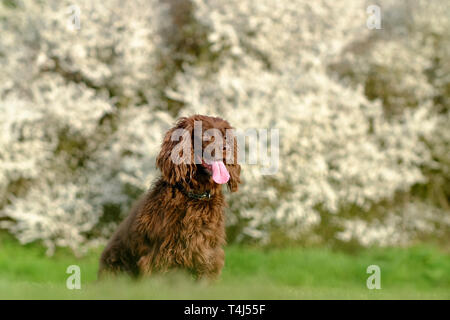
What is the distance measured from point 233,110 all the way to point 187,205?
4876mm

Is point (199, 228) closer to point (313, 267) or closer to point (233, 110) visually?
point (313, 267)

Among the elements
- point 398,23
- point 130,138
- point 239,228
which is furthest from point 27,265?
point 398,23

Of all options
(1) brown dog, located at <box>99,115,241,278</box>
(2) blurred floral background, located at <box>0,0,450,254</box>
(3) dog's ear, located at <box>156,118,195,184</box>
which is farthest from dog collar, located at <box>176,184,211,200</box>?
(2) blurred floral background, located at <box>0,0,450,254</box>

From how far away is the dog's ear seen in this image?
479 cm

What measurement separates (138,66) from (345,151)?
397cm

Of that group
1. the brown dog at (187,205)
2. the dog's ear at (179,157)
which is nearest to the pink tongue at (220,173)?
the brown dog at (187,205)

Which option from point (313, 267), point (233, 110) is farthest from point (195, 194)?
point (233, 110)

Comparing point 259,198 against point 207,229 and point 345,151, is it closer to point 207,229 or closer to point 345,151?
point 345,151

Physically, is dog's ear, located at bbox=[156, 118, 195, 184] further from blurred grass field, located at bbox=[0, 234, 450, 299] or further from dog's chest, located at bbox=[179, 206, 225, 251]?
blurred grass field, located at bbox=[0, 234, 450, 299]

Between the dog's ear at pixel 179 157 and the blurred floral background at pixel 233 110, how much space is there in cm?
449

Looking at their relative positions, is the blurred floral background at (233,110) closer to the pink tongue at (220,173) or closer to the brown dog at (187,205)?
the brown dog at (187,205)

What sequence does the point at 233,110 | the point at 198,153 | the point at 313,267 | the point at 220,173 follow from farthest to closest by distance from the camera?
the point at 233,110
the point at 313,267
the point at 198,153
the point at 220,173

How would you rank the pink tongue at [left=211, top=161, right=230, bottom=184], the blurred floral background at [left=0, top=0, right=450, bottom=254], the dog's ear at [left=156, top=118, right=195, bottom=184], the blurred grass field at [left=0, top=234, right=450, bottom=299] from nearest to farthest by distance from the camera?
the pink tongue at [left=211, top=161, right=230, bottom=184] → the dog's ear at [left=156, top=118, right=195, bottom=184] → the blurred grass field at [left=0, top=234, right=450, bottom=299] → the blurred floral background at [left=0, top=0, right=450, bottom=254]

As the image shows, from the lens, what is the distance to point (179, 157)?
15.7 ft
